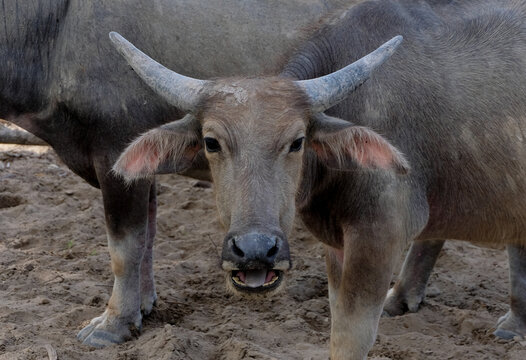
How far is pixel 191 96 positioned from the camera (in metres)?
4.37

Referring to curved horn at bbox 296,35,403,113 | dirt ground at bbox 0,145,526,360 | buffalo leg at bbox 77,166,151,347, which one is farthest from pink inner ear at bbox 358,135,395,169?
buffalo leg at bbox 77,166,151,347

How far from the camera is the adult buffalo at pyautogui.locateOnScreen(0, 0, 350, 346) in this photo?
223 inches

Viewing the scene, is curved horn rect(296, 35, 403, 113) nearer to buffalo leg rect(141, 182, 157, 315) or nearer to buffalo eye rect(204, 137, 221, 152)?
buffalo eye rect(204, 137, 221, 152)

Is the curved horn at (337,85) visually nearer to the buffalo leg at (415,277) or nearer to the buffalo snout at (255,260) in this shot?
the buffalo snout at (255,260)

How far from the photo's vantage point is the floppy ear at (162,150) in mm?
4520

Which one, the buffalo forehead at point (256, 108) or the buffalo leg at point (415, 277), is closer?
the buffalo forehead at point (256, 108)

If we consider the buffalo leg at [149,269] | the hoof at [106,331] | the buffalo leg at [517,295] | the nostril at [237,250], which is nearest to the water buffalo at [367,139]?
Answer: the nostril at [237,250]

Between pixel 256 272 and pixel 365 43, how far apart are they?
5.41 ft

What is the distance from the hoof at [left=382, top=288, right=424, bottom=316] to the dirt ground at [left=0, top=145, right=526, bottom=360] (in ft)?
0.30

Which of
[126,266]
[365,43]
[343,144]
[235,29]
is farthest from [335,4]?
[126,266]

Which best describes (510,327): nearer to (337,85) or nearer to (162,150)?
(337,85)

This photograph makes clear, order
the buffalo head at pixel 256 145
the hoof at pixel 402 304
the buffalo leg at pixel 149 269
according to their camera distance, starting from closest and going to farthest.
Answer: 1. the buffalo head at pixel 256 145
2. the buffalo leg at pixel 149 269
3. the hoof at pixel 402 304

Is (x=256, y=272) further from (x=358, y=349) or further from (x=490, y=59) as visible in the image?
(x=490, y=59)

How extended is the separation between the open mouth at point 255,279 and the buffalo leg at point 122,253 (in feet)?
6.04
